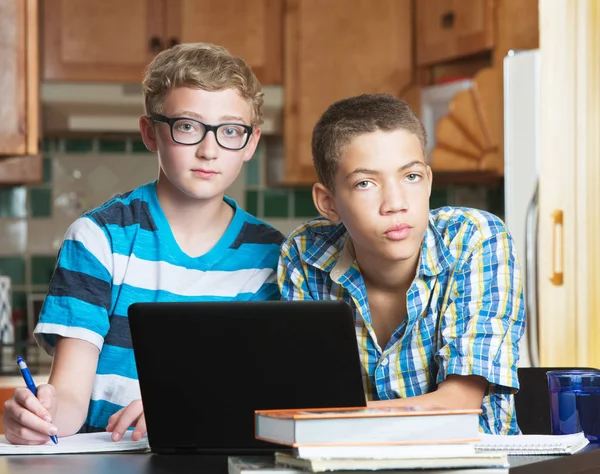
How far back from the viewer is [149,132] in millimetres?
1502

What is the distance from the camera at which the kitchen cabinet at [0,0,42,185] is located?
108 inches

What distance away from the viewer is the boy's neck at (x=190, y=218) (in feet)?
4.91

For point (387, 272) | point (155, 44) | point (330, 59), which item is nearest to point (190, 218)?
point (387, 272)

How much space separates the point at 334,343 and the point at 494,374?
1.03 ft

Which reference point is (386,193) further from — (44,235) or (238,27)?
(44,235)

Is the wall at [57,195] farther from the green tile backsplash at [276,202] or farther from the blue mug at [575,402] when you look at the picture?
the blue mug at [575,402]

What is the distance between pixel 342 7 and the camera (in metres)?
3.44

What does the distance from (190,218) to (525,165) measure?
148 cm

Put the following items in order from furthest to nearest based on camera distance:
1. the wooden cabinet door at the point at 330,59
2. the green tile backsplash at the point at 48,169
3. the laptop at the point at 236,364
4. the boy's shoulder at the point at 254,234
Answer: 1. the green tile backsplash at the point at 48,169
2. the wooden cabinet door at the point at 330,59
3. the boy's shoulder at the point at 254,234
4. the laptop at the point at 236,364

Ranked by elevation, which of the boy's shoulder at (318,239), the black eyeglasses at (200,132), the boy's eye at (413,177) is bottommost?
the boy's shoulder at (318,239)

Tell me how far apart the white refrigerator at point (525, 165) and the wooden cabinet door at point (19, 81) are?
4.48ft

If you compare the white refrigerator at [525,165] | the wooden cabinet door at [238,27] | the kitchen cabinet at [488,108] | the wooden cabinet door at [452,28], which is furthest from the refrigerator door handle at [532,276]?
the wooden cabinet door at [238,27]

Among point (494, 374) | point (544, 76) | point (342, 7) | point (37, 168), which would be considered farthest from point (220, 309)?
point (342, 7)

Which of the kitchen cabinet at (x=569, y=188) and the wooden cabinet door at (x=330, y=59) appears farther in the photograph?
the wooden cabinet door at (x=330, y=59)
